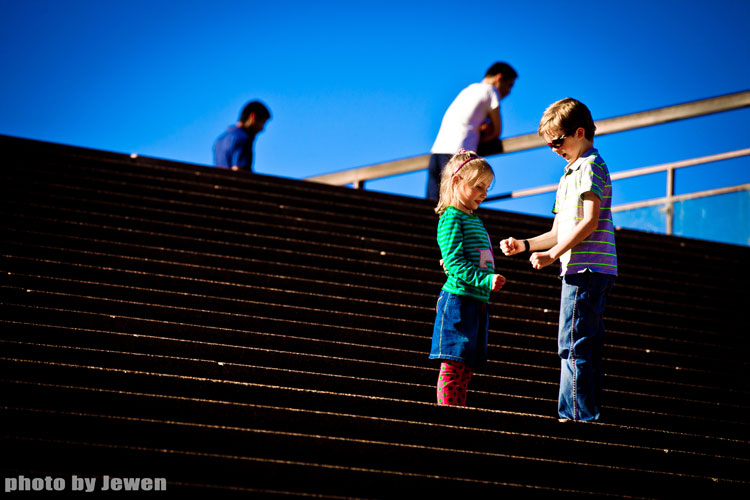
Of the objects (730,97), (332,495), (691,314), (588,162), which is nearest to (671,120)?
(730,97)

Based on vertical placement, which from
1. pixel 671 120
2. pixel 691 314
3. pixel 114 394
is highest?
pixel 671 120

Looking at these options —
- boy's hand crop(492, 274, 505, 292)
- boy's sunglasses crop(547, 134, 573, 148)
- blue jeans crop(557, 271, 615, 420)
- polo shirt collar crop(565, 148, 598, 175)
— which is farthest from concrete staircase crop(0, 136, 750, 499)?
boy's sunglasses crop(547, 134, 573, 148)

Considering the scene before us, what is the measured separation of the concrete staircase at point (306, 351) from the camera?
298 centimetres

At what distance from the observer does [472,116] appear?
293 inches

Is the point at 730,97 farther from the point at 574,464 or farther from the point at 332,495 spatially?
the point at 332,495

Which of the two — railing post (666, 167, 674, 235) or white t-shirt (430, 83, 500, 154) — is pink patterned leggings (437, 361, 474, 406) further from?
railing post (666, 167, 674, 235)

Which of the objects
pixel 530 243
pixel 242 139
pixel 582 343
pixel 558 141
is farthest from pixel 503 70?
pixel 582 343

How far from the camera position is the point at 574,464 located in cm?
318

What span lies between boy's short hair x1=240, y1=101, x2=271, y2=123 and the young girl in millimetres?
4910

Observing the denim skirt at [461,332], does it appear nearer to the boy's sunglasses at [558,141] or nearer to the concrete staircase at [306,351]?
the concrete staircase at [306,351]

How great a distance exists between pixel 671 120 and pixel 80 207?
5683 mm

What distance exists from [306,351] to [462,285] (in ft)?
3.93

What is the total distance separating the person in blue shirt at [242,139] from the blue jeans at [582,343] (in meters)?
5.16

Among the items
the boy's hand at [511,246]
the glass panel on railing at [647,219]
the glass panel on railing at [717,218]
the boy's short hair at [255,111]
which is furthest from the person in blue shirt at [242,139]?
the boy's hand at [511,246]
